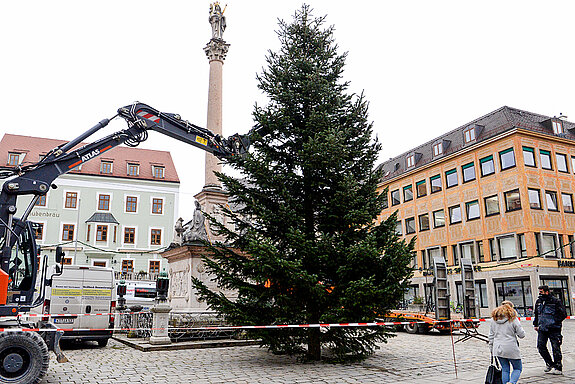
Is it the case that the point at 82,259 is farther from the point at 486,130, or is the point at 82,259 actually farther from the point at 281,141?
the point at 281,141

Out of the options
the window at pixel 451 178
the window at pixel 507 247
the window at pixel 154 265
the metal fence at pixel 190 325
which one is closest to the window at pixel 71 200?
the window at pixel 154 265

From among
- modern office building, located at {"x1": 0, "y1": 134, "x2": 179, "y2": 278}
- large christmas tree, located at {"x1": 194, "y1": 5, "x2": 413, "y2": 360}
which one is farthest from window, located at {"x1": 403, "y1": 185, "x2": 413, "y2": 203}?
large christmas tree, located at {"x1": 194, "y1": 5, "x2": 413, "y2": 360}

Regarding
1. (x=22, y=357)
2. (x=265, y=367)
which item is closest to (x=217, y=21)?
(x=265, y=367)

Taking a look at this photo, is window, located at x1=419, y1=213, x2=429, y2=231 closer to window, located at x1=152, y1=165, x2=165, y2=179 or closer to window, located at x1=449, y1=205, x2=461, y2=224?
window, located at x1=449, y1=205, x2=461, y2=224

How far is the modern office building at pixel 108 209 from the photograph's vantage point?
46.8 meters

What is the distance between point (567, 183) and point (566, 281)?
24.0 ft

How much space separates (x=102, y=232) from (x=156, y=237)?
17.0 ft

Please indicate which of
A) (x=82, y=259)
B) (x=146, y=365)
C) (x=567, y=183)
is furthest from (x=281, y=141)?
(x=82, y=259)

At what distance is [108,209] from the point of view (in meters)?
48.8

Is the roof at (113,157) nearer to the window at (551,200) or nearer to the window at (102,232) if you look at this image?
the window at (102,232)

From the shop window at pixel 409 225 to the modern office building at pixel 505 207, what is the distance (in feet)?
5.49

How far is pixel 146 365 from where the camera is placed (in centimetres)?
1039

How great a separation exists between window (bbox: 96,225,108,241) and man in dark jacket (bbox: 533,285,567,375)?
1735 inches

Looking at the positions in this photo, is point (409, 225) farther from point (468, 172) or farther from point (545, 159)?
point (545, 159)
